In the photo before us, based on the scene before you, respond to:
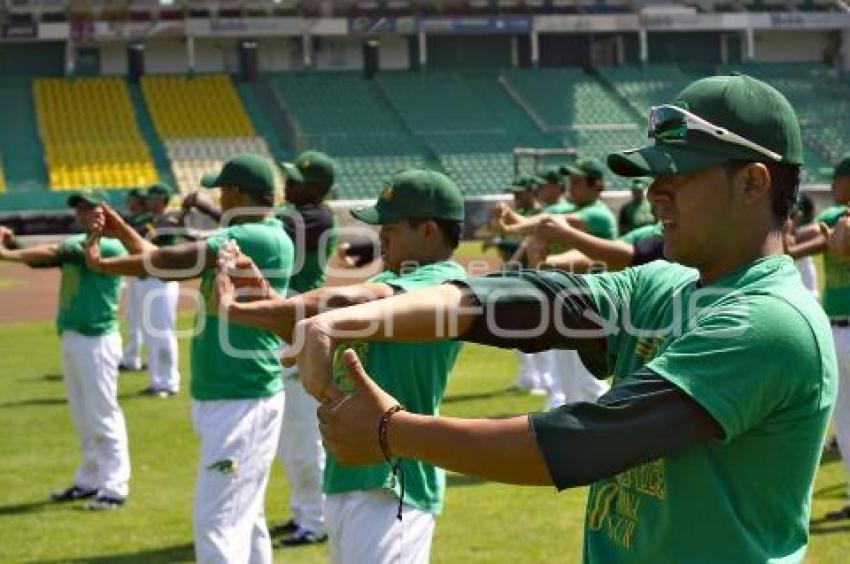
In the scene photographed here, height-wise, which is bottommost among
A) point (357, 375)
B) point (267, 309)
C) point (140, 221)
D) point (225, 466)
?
point (140, 221)

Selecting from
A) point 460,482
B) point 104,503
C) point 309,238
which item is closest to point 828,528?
point 460,482

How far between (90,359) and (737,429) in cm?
903

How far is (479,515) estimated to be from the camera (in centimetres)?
1006

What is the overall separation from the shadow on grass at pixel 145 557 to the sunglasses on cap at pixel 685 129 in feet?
22.4

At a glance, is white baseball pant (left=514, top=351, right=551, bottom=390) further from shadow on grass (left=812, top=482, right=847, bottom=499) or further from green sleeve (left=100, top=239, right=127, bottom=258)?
green sleeve (left=100, top=239, right=127, bottom=258)

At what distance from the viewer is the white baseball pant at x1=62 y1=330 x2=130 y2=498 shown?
10996mm

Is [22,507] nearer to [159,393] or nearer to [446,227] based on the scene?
[159,393]

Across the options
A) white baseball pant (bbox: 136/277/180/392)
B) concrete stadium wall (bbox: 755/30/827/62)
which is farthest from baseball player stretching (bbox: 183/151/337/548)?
concrete stadium wall (bbox: 755/30/827/62)

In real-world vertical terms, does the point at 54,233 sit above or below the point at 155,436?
below

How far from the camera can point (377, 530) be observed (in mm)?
5500

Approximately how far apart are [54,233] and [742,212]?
120 ft

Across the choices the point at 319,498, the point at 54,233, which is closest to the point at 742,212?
the point at 319,498

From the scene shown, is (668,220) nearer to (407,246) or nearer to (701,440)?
(701,440)

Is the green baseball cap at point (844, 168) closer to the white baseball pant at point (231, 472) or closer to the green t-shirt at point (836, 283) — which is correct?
the green t-shirt at point (836, 283)
